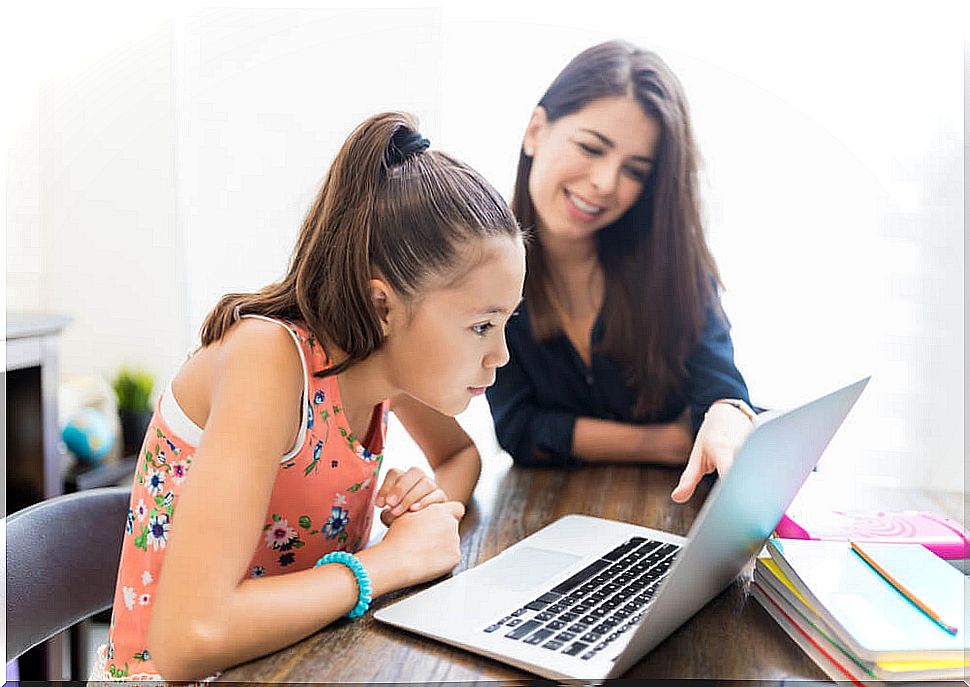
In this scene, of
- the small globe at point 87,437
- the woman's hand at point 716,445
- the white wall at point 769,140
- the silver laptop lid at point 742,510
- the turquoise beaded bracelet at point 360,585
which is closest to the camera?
the silver laptop lid at point 742,510

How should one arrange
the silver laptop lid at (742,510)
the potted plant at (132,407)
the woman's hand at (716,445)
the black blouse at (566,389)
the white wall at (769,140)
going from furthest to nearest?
the potted plant at (132,407)
the white wall at (769,140)
the black blouse at (566,389)
the woman's hand at (716,445)
the silver laptop lid at (742,510)

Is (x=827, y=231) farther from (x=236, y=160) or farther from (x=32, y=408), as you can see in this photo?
(x=32, y=408)

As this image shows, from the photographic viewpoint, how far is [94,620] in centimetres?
218

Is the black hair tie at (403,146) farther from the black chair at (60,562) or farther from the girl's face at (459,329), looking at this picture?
the black chair at (60,562)

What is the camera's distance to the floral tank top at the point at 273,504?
0.95m

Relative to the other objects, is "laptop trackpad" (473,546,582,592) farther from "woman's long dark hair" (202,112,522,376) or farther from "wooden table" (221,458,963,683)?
"woman's long dark hair" (202,112,522,376)

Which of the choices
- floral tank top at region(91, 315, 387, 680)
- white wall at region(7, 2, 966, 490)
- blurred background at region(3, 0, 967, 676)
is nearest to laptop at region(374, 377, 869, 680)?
floral tank top at region(91, 315, 387, 680)

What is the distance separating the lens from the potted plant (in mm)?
2189

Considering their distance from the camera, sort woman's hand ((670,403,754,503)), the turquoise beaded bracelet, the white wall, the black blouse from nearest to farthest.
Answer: the turquoise beaded bracelet < woman's hand ((670,403,754,503)) < the black blouse < the white wall

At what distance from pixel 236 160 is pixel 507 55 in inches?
25.1

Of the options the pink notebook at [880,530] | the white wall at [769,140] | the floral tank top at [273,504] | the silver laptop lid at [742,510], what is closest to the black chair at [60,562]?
the floral tank top at [273,504]

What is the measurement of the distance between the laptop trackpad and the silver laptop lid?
0.48ft

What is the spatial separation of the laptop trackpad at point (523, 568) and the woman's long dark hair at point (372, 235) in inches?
9.3

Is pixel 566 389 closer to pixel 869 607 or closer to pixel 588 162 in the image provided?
pixel 588 162
